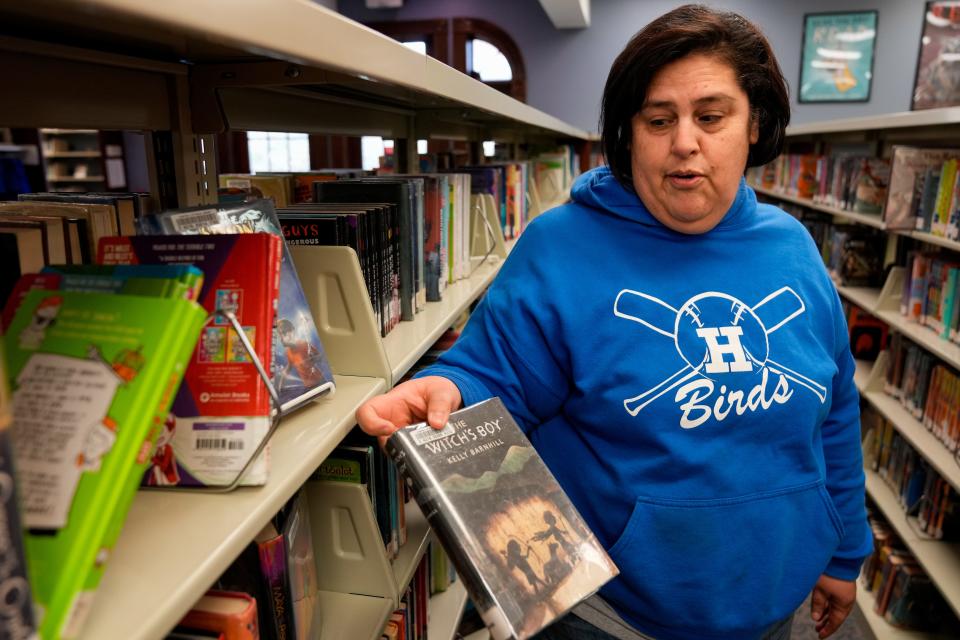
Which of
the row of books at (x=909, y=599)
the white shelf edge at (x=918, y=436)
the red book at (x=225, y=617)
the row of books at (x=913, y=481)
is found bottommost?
the row of books at (x=909, y=599)

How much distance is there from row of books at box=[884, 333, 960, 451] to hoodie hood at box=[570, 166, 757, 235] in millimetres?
1723

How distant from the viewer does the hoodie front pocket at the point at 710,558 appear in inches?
42.2

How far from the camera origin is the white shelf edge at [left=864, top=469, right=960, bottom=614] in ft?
7.28

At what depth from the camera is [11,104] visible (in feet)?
2.83

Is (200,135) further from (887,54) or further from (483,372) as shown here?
(887,54)

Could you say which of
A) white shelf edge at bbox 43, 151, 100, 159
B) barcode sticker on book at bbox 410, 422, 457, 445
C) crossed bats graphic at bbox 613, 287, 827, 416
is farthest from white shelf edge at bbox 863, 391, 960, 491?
white shelf edge at bbox 43, 151, 100, 159

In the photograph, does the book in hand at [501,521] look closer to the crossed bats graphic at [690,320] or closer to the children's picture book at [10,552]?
the crossed bats graphic at [690,320]

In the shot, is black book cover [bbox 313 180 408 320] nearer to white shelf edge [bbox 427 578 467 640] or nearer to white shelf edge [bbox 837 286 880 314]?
white shelf edge [bbox 427 578 467 640]

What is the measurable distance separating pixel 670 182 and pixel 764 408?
0.39 metres

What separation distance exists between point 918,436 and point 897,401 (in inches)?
16.5

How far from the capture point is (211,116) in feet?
3.72

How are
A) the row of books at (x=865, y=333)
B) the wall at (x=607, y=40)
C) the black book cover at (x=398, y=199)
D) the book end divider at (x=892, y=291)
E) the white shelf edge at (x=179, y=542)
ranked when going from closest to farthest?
the white shelf edge at (x=179, y=542) → the black book cover at (x=398, y=199) → the book end divider at (x=892, y=291) → the row of books at (x=865, y=333) → the wall at (x=607, y=40)

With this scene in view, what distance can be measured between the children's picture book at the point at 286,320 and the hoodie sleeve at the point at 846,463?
0.93 meters

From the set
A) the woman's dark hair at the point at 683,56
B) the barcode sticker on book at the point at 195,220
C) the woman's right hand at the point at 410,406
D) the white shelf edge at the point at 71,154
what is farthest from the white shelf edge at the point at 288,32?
the white shelf edge at the point at 71,154
